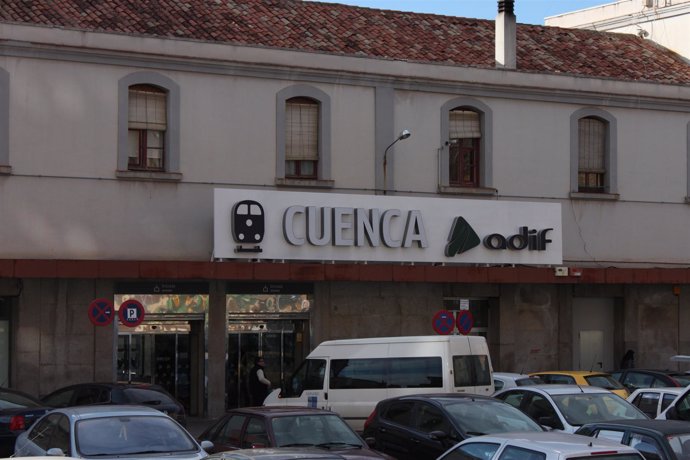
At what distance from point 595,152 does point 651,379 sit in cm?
986

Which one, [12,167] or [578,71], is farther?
[578,71]

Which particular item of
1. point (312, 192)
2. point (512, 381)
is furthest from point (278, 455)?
point (312, 192)

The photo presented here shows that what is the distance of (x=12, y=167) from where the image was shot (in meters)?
27.4

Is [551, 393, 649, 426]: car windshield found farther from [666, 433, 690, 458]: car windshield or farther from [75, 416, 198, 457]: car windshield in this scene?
[75, 416, 198, 457]: car windshield

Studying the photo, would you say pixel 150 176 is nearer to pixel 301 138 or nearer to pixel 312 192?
pixel 312 192

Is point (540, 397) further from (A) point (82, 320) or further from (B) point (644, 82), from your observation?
(B) point (644, 82)

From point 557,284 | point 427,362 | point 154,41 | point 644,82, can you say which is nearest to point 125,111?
point 154,41

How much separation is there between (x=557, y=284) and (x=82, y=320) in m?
13.5

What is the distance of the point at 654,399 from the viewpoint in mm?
20500

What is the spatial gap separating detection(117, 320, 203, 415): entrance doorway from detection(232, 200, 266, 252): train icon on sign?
2.82m

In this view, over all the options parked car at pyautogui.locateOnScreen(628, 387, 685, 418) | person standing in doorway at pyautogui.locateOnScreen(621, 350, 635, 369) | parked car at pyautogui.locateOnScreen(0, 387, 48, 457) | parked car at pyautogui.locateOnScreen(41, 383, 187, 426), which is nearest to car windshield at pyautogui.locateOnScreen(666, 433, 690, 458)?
parked car at pyautogui.locateOnScreen(628, 387, 685, 418)

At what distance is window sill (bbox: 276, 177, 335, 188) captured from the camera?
3027 cm

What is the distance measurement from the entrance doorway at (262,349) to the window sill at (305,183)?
3.56 m

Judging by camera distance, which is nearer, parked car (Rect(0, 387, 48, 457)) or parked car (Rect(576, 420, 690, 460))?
parked car (Rect(576, 420, 690, 460))
